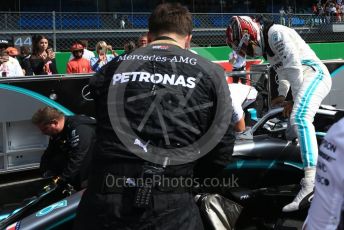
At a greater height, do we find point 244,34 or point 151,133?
point 244,34

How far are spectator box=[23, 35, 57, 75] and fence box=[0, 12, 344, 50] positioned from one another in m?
5.90

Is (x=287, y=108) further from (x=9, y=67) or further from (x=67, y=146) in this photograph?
(x=9, y=67)

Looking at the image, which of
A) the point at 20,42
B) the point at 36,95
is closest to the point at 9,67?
the point at 36,95

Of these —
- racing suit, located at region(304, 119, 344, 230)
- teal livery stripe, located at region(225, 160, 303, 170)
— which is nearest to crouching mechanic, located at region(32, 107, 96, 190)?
teal livery stripe, located at region(225, 160, 303, 170)

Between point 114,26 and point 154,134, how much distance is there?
50.9 feet

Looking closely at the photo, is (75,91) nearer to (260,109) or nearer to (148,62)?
(260,109)

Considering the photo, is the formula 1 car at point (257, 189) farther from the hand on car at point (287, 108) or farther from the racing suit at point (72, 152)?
the racing suit at point (72, 152)

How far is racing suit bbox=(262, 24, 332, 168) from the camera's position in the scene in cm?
289

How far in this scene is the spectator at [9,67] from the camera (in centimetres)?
685

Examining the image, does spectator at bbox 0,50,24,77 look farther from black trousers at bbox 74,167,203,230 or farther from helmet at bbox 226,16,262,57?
black trousers at bbox 74,167,203,230

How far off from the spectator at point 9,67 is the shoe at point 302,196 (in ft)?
17.2

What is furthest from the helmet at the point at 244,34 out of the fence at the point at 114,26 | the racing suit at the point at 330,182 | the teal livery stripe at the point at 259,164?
the fence at the point at 114,26

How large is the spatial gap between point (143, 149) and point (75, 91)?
3.74 meters

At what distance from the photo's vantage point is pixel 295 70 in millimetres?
3107
